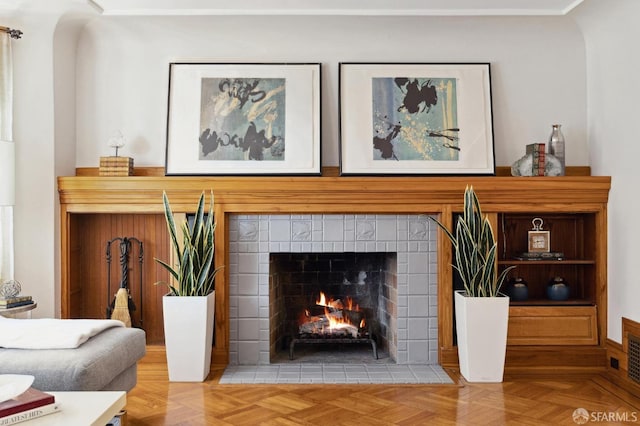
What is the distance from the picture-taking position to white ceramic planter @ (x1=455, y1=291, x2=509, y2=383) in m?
3.88

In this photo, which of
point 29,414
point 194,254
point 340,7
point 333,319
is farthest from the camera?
point 333,319

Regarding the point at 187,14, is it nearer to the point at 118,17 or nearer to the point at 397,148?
the point at 118,17

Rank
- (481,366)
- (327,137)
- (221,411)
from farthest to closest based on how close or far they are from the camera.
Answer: (327,137) < (481,366) < (221,411)

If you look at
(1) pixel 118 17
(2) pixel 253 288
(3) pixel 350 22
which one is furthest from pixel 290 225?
(1) pixel 118 17

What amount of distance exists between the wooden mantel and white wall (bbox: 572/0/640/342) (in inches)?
5.1

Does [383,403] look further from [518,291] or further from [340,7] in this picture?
[340,7]

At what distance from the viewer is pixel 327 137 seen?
4.48m

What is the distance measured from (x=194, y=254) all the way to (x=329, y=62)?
1.75m

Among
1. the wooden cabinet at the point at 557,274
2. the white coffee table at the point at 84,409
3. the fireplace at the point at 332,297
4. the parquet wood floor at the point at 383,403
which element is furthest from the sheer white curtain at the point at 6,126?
the wooden cabinet at the point at 557,274

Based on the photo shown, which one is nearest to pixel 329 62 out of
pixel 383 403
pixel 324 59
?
pixel 324 59

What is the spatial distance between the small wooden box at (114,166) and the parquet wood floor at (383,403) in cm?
143

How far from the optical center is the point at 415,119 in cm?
440

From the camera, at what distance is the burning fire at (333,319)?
4.64 metres

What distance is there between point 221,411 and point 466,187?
7.02ft
